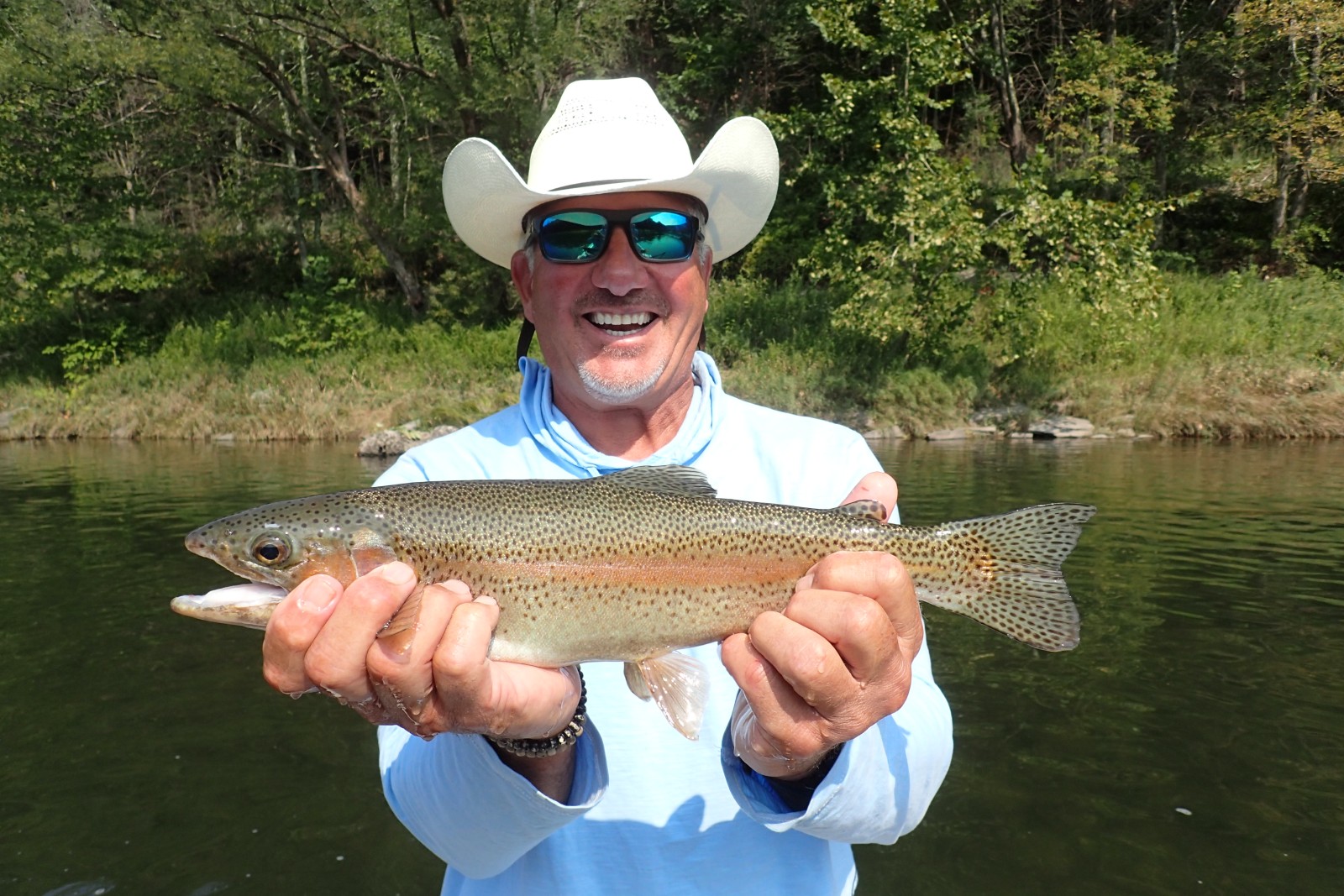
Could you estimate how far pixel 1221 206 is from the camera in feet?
95.3

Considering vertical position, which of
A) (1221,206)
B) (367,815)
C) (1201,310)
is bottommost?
(367,815)

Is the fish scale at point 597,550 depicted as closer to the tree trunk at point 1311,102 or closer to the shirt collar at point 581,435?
the shirt collar at point 581,435

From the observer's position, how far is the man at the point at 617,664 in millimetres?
2229

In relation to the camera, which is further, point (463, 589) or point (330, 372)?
point (330, 372)

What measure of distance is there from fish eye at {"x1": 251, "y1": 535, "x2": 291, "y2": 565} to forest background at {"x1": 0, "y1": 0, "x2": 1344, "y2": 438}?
20.0 metres

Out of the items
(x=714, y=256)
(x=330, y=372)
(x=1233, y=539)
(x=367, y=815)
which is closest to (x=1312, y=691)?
(x=1233, y=539)

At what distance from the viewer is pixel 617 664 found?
9.37 feet

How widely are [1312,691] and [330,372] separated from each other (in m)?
24.5

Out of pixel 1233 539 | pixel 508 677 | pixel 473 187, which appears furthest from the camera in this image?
pixel 1233 539

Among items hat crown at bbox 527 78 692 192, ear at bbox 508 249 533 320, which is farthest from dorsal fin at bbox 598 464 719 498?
hat crown at bbox 527 78 692 192

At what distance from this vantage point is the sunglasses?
3035mm

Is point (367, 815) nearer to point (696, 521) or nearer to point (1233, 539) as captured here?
point (696, 521)

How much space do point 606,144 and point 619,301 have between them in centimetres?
54

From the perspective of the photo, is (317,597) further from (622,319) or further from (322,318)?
(322,318)
